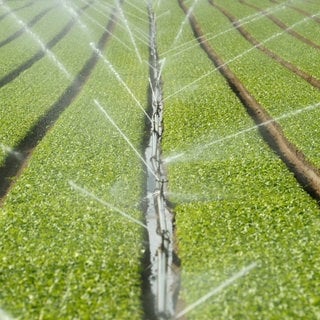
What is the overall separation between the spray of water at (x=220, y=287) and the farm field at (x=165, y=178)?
0.16 ft

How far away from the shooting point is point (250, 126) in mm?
25141

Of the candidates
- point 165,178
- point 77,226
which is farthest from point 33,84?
point 77,226

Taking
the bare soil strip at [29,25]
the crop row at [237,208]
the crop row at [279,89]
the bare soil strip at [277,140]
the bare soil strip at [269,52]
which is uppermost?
the bare soil strip at [29,25]

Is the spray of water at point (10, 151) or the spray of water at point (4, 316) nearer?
the spray of water at point (4, 316)

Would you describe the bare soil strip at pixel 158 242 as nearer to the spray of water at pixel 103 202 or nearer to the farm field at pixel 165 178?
the farm field at pixel 165 178

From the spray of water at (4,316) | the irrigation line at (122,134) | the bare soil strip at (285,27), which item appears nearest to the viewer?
the spray of water at (4,316)

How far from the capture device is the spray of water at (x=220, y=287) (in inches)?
516

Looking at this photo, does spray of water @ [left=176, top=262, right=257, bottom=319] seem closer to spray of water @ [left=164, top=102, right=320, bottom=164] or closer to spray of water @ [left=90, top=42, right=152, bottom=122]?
spray of water @ [left=164, top=102, right=320, bottom=164]

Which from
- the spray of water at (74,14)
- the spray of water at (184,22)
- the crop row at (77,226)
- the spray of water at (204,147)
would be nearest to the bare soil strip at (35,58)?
the spray of water at (74,14)

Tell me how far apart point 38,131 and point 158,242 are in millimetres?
12272

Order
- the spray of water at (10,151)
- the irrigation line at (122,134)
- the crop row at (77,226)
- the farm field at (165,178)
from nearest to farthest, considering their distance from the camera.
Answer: the crop row at (77,226)
the farm field at (165,178)
the irrigation line at (122,134)
the spray of water at (10,151)

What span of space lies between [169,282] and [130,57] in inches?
1116

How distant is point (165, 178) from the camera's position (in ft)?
69.0

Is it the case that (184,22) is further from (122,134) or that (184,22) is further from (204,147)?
(204,147)
